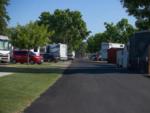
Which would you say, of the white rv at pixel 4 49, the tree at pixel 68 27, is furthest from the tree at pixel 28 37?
the tree at pixel 68 27

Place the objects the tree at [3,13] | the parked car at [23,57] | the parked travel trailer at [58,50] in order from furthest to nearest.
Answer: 1. the parked travel trailer at [58,50]
2. the parked car at [23,57]
3. the tree at [3,13]

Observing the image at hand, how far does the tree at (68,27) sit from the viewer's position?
6102 inches

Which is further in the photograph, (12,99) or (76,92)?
(76,92)

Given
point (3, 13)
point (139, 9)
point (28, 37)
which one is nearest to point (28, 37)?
point (28, 37)

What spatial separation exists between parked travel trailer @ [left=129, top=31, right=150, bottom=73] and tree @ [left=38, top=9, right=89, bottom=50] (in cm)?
10772

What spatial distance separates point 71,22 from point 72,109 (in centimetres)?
14173

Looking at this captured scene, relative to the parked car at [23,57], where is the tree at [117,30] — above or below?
above

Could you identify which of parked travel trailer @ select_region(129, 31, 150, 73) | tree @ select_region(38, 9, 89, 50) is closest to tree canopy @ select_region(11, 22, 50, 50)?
parked travel trailer @ select_region(129, 31, 150, 73)

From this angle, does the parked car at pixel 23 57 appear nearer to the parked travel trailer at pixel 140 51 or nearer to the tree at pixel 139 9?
the tree at pixel 139 9

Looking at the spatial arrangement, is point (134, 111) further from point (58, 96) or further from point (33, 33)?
point (33, 33)

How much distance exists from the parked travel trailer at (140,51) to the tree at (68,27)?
10772cm

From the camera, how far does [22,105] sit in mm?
16328

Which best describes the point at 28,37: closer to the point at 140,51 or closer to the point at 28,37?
the point at 28,37

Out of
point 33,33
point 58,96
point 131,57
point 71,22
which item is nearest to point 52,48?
point 33,33
